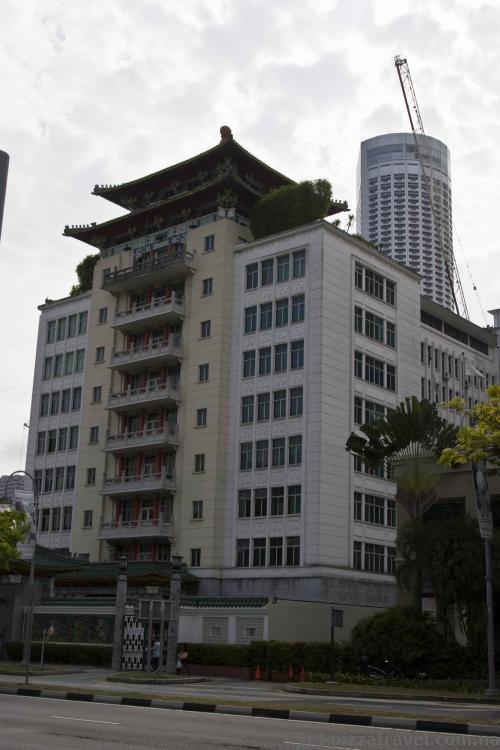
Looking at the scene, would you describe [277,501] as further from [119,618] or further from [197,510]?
[119,618]

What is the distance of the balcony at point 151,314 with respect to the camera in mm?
62656

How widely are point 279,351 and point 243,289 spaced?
5.65 m

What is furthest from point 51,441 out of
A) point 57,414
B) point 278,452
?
point 278,452

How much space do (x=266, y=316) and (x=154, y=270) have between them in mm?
9664

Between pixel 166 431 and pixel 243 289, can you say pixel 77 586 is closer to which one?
pixel 166 431

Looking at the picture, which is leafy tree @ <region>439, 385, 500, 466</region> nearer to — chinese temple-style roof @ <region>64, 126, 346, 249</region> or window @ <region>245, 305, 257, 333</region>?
window @ <region>245, 305, 257, 333</region>

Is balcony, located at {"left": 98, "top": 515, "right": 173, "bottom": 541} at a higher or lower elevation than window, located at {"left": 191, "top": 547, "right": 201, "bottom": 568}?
higher

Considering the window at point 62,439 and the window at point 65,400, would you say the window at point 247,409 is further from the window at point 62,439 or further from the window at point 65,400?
the window at point 65,400

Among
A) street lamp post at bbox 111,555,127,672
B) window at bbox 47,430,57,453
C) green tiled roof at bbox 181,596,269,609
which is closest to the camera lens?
street lamp post at bbox 111,555,127,672

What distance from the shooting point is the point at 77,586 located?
56375mm

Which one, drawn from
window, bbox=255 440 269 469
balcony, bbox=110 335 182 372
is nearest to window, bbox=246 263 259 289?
balcony, bbox=110 335 182 372

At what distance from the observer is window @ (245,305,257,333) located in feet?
197

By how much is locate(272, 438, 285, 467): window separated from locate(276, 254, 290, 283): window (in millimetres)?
10767

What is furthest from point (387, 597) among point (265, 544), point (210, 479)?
point (210, 479)
